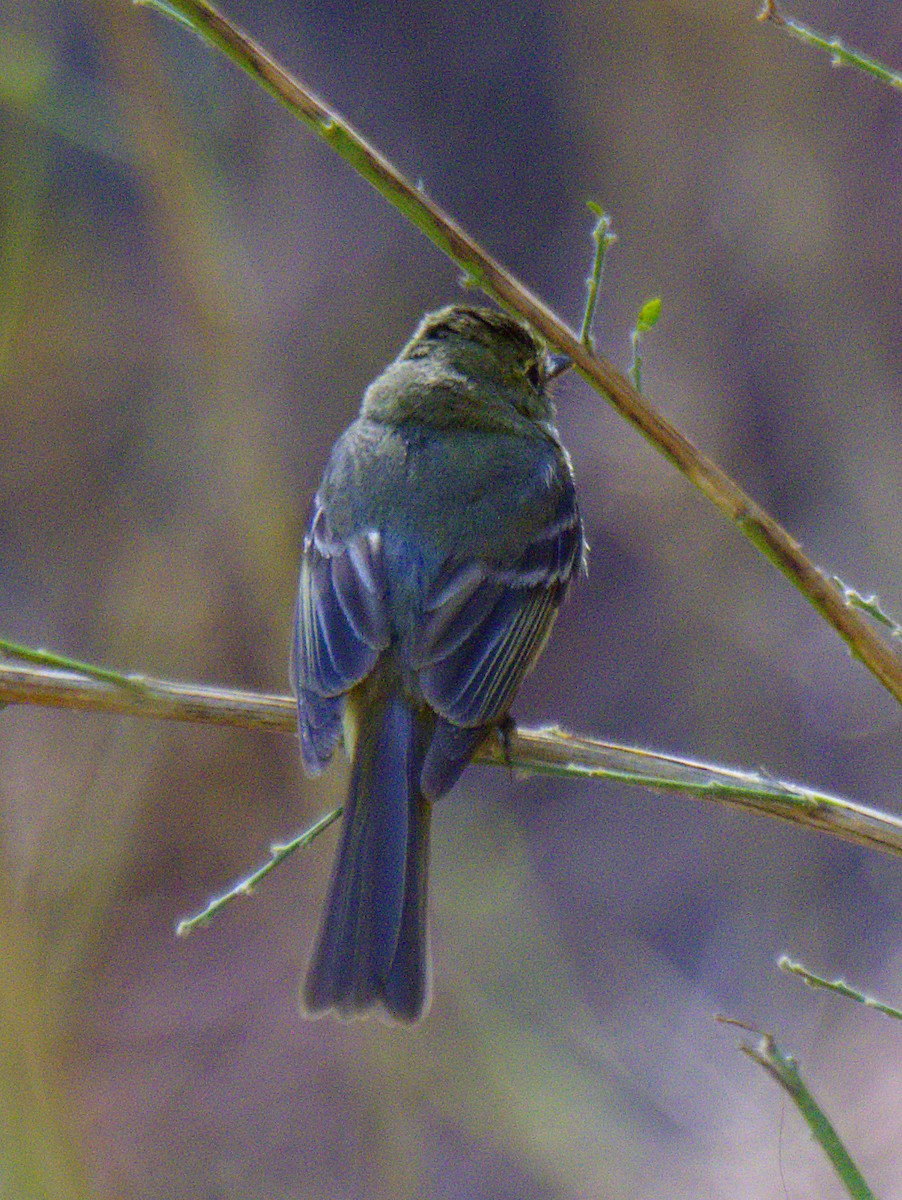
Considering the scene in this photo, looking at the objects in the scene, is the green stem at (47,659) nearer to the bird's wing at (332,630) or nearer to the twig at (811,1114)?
the bird's wing at (332,630)

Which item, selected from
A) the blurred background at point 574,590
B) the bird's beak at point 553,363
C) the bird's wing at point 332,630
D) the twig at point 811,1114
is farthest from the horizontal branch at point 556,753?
the blurred background at point 574,590

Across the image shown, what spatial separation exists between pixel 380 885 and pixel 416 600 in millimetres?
734

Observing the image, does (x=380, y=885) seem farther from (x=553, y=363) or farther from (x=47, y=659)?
(x=553, y=363)

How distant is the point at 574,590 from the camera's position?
315 inches

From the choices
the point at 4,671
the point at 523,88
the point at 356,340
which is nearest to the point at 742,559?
the point at 356,340

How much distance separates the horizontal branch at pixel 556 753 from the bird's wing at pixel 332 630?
0.09 metres

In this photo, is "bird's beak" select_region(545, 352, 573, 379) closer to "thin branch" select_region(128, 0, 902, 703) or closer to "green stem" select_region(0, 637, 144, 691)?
"thin branch" select_region(128, 0, 902, 703)

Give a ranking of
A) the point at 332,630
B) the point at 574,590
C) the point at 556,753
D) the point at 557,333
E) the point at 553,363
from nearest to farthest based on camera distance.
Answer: the point at 557,333 → the point at 556,753 → the point at 332,630 → the point at 553,363 → the point at 574,590

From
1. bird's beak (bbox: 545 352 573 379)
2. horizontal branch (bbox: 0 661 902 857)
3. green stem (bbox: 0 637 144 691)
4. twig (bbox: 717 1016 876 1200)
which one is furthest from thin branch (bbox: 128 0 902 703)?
bird's beak (bbox: 545 352 573 379)

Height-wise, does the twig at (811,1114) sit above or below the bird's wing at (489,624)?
above

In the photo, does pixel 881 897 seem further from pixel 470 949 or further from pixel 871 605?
pixel 871 605

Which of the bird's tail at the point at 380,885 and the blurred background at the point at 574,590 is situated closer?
the bird's tail at the point at 380,885

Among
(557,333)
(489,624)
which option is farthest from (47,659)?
(489,624)

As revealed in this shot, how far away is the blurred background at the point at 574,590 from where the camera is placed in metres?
5.94
